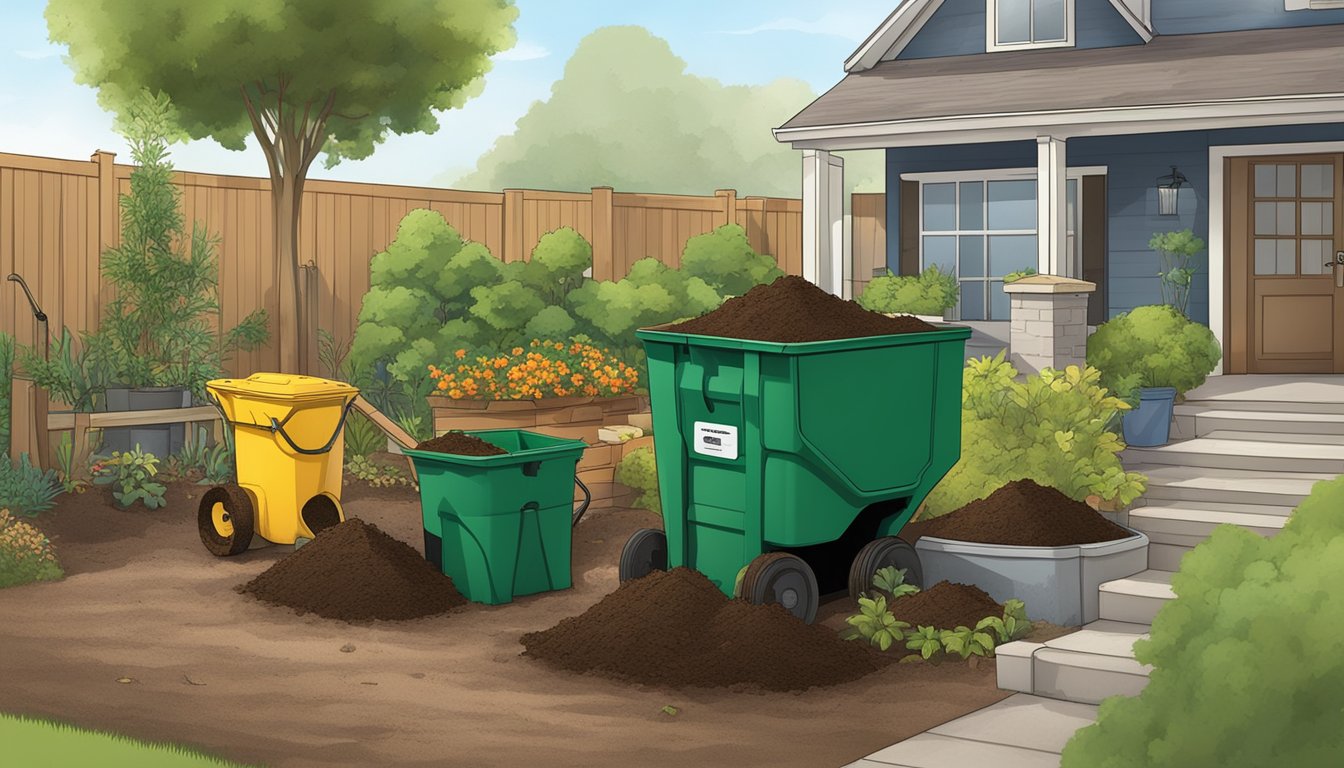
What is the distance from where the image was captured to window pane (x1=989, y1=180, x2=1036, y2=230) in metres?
13.8

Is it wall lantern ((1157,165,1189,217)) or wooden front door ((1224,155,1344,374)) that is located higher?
wall lantern ((1157,165,1189,217))

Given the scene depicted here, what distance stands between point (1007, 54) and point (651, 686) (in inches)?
355

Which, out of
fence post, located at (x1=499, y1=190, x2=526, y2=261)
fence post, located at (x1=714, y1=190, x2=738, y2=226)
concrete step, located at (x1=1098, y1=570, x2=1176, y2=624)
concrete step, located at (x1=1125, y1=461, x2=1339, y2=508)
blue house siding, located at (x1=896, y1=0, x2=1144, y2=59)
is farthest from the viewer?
fence post, located at (x1=714, y1=190, x2=738, y2=226)

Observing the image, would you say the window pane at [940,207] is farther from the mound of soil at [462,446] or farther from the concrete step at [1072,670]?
the concrete step at [1072,670]

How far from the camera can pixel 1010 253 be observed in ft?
45.3

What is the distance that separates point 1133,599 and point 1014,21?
798cm

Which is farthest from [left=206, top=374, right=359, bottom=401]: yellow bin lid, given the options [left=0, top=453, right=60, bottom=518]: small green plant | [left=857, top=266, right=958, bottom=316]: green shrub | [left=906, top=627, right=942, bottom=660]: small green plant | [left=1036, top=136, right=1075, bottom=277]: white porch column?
[left=1036, top=136, right=1075, bottom=277]: white porch column

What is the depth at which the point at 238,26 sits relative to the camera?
12.1 metres

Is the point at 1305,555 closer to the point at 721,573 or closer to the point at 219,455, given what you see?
the point at 721,573

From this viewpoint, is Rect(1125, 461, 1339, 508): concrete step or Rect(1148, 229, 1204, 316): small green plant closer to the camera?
Rect(1125, 461, 1339, 508): concrete step

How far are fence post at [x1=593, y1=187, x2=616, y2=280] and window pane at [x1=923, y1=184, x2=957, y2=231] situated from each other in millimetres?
2907

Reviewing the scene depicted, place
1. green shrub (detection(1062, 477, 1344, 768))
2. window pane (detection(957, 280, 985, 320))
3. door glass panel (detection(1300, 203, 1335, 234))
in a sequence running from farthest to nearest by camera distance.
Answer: window pane (detection(957, 280, 985, 320)) < door glass panel (detection(1300, 203, 1335, 234)) < green shrub (detection(1062, 477, 1344, 768))

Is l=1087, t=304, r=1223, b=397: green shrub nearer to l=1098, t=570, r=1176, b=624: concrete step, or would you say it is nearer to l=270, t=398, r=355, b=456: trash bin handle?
l=1098, t=570, r=1176, b=624: concrete step

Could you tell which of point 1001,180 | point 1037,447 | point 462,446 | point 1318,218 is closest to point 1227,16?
point 1318,218
